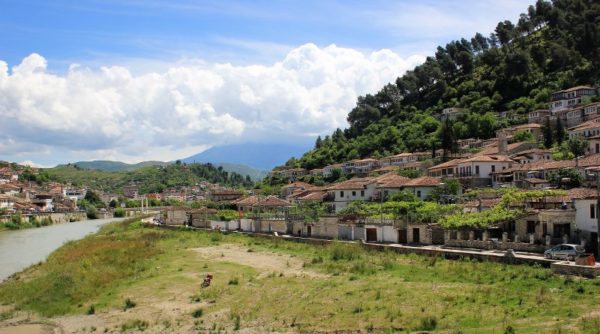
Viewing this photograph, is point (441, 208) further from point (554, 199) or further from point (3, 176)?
point (3, 176)

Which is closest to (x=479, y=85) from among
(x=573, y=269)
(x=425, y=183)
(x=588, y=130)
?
(x=588, y=130)

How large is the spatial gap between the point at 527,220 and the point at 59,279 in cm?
2992

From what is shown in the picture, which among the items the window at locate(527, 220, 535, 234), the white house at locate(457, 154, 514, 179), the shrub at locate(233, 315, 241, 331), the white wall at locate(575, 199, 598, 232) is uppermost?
the white house at locate(457, 154, 514, 179)

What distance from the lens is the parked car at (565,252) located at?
31.2 m

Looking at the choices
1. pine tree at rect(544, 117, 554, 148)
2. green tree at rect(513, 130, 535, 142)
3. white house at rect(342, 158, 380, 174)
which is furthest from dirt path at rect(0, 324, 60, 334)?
white house at rect(342, 158, 380, 174)

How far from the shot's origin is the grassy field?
22312 millimetres

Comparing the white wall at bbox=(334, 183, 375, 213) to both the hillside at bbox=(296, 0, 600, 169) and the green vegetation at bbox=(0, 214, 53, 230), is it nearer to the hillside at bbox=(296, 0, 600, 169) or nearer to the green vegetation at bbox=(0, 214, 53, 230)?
the hillside at bbox=(296, 0, 600, 169)

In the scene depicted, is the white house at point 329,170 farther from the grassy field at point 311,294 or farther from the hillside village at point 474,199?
the grassy field at point 311,294

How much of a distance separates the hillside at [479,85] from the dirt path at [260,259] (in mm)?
43603

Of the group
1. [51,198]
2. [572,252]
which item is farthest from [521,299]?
[51,198]

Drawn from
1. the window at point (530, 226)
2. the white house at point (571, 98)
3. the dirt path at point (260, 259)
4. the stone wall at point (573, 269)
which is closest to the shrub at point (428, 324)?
the stone wall at point (573, 269)

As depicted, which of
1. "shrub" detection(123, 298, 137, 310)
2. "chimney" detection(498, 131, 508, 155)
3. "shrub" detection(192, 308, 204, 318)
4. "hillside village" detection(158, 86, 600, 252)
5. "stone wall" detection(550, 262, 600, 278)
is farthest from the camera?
"chimney" detection(498, 131, 508, 155)

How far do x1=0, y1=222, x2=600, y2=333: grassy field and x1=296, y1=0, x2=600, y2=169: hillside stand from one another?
51926 millimetres

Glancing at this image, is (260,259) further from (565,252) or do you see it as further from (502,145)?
(502,145)
